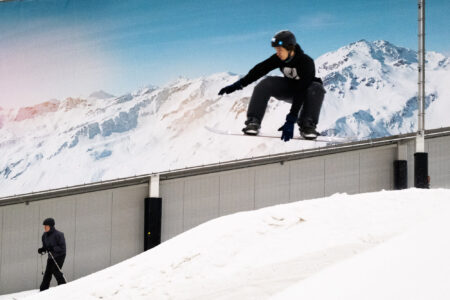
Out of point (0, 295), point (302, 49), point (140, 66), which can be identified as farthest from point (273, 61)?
point (0, 295)

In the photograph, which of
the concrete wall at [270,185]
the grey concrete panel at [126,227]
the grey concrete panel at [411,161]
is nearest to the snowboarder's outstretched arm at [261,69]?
the concrete wall at [270,185]

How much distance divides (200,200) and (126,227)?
1.65 metres

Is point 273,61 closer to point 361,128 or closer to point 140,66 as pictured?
point 361,128

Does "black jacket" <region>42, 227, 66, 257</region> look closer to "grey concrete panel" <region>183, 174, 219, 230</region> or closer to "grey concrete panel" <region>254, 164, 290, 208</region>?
"grey concrete panel" <region>183, 174, 219, 230</region>

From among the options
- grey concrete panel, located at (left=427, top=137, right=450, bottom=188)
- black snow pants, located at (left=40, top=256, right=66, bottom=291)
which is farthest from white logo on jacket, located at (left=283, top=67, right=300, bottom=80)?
black snow pants, located at (left=40, top=256, right=66, bottom=291)

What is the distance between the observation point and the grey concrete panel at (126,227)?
584 inches

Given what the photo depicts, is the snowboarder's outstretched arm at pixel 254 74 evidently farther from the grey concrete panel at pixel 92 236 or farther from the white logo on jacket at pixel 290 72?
the grey concrete panel at pixel 92 236

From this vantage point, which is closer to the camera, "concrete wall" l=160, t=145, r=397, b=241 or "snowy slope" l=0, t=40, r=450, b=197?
"concrete wall" l=160, t=145, r=397, b=241

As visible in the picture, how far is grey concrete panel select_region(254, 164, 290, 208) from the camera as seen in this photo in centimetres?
1491

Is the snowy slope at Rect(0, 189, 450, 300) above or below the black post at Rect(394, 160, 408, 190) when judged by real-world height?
below

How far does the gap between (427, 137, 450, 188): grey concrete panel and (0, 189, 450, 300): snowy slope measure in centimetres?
530

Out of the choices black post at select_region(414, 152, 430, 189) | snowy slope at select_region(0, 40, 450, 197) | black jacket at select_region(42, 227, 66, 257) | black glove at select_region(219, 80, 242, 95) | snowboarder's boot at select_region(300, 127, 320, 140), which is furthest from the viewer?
black glove at select_region(219, 80, 242, 95)

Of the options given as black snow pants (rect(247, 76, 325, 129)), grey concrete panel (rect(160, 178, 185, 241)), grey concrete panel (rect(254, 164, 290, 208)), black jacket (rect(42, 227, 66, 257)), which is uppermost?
black snow pants (rect(247, 76, 325, 129))

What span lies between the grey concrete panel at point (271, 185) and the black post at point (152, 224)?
207 cm
